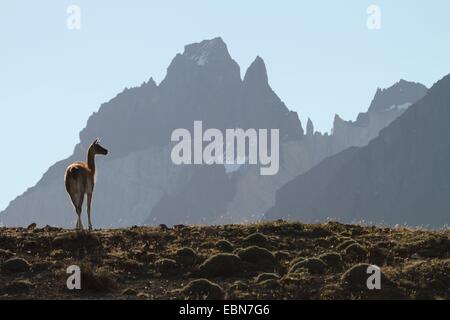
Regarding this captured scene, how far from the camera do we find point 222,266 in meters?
24.4

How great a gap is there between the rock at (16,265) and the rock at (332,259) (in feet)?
34.1

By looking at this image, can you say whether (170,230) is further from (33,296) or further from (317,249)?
(33,296)

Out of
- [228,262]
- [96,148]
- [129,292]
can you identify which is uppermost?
[96,148]

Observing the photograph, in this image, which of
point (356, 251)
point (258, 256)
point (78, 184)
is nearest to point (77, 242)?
point (78, 184)

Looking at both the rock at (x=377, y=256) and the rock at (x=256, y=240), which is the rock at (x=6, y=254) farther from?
the rock at (x=377, y=256)

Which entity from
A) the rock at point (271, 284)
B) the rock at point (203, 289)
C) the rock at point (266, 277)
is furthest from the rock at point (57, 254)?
the rock at point (271, 284)

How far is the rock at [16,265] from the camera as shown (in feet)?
78.2

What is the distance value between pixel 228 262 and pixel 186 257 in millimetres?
1907

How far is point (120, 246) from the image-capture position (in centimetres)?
2748

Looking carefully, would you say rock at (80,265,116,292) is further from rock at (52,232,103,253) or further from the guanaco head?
the guanaco head

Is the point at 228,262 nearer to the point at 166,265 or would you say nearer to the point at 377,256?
the point at 166,265
